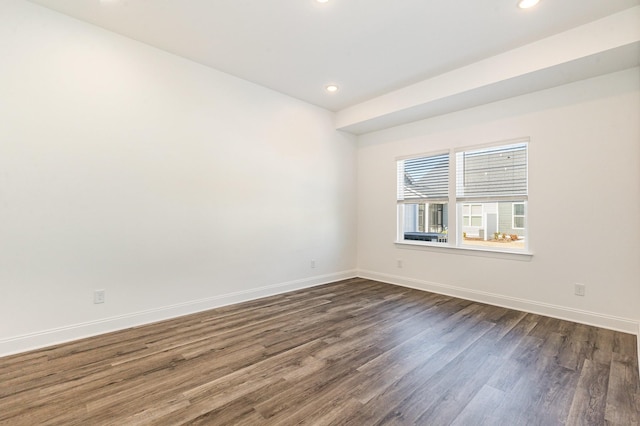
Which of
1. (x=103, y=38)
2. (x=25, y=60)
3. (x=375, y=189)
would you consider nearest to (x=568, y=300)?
(x=375, y=189)

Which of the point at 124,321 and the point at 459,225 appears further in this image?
the point at 459,225

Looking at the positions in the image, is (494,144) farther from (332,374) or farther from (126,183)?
(126,183)

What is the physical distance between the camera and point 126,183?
303 centimetres

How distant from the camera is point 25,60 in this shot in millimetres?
2535

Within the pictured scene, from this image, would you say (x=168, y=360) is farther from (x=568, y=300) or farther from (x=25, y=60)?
(x=568, y=300)

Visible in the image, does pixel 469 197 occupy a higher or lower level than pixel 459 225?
higher

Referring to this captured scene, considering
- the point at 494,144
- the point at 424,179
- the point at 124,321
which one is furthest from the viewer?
the point at 424,179

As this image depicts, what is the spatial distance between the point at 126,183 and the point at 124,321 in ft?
4.51

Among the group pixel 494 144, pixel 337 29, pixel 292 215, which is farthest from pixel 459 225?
pixel 337 29

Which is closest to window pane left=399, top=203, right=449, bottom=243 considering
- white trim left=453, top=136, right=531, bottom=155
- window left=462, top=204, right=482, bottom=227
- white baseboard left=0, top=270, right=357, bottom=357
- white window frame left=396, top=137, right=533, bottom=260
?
white window frame left=396, top=137, right=533, bottom=260

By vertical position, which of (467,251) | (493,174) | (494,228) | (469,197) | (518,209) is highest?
(493,174)

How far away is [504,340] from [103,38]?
15.6 ft

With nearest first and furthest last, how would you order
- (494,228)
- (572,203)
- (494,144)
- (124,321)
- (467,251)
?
(124,321), (572,203), (494,144), (494,228), (467,251)

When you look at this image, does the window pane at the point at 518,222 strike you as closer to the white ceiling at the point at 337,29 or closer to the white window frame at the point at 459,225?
the white window frame at the point at 459,225
